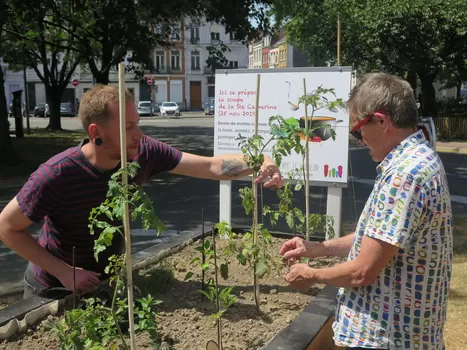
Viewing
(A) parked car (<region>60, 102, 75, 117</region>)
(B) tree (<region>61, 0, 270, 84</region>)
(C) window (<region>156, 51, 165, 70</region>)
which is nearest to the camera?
(B) tree (<region>61, 0, 270, 84</region>)

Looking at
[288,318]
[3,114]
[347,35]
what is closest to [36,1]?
[3,114]

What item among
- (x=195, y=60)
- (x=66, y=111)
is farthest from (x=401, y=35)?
(x=195, y=60)

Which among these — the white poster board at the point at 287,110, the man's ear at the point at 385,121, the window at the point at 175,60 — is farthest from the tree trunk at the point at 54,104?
the window at the point at 175,60

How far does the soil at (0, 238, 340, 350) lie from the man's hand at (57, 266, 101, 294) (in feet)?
0.75

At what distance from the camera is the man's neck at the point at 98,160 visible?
252 cm

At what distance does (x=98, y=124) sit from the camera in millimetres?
2338

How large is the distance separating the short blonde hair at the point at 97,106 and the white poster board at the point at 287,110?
7.89 feet

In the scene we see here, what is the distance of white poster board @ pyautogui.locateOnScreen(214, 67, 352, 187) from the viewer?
4.42 meters

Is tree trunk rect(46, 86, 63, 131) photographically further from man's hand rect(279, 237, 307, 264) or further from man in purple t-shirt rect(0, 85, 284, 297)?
man's hand rect(279, 237, 307, 264)

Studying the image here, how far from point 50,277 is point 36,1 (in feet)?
41.1

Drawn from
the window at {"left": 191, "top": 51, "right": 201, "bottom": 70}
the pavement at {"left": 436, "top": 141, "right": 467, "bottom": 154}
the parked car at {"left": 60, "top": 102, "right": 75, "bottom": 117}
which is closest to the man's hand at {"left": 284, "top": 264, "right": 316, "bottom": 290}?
the pavement at {"left": 436, "top": 141, "right": 467, "bottom": 154}

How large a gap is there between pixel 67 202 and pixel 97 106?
0.52 metres

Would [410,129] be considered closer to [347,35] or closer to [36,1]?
[36,1]

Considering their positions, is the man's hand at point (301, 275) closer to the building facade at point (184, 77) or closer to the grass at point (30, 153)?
the grass at point (30, 153)
